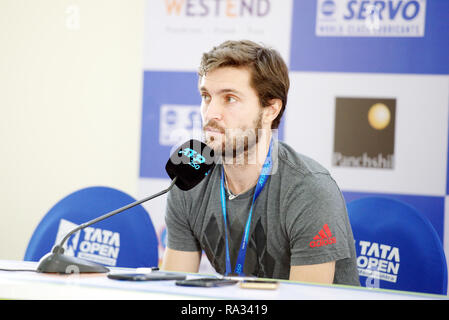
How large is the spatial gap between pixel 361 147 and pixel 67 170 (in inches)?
59.2

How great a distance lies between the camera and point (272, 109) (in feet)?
5.84

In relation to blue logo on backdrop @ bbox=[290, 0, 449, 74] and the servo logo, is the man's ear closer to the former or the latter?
the servo logo

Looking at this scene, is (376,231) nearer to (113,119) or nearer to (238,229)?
(238,229)

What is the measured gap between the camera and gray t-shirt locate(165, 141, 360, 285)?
1470 millimetres

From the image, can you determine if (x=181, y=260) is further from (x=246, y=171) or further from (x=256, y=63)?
(x=256, y=63)

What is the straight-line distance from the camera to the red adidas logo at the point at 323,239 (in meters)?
1.45

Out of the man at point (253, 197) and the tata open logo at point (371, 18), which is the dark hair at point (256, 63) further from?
the tata open logo at point (371, 18)

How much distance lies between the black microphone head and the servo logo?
65 centimetres

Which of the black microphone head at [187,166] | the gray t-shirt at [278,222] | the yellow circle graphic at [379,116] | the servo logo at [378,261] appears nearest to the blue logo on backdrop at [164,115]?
the yellow circle graphic at [379,116]

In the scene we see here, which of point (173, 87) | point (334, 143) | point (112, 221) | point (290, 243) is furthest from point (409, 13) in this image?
point (112, 221)

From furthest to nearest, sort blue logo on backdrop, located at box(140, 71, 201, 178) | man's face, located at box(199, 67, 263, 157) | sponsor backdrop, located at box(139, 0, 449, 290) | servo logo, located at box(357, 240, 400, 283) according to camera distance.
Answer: blue logo on backdrop, located at box(140, 71, 201, 178) < sponsor backdrop, located at box(139, 0, 449, 290) < man's face, located at box(199, 67, 263, 157) < servo logo, located at box(357, 240, 400, 283)

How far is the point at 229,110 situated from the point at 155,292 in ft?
2.95

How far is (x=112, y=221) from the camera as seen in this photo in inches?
66.7

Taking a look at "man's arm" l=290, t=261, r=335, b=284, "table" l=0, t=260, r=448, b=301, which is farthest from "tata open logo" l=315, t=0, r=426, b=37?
"table" l=0, t=260, r=448, b=301
